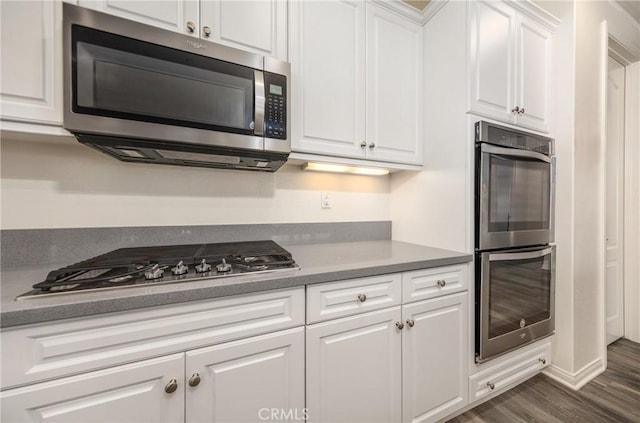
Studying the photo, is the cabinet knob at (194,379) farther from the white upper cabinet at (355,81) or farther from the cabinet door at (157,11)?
the cabinet door at (157,11)

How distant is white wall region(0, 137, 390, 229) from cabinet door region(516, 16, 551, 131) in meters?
1.23

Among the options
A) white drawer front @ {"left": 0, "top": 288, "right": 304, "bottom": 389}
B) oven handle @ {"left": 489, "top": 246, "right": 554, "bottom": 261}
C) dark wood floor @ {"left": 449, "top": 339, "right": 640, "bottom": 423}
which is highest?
oven handle @ {"left": 489, "top": 246, "right": 554, "bottom": 261}

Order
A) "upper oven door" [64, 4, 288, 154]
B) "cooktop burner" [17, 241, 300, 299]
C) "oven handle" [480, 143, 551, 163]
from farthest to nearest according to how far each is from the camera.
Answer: "oven handle" [480, 143, 551, 163] → "upper oven door" [64, 4, 288, 154] → "cooktop burner" [17, 241, 300, 299]

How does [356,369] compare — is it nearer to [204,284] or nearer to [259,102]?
[204,284]

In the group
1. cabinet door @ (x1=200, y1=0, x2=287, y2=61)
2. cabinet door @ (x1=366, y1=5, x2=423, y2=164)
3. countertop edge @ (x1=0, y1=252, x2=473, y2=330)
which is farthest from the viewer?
cabinet door @ (x1=366, y1=5, x2=423, y2=164)

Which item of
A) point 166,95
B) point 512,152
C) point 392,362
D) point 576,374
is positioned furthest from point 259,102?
point 576,374

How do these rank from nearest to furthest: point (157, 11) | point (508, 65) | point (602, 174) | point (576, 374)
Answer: point (157, 11), point (508, 65), point (576, 374), point (602, 174)

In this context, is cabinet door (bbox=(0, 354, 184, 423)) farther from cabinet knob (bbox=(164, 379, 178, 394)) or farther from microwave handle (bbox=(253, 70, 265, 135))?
microwave handle (bbox=(253, 70, 265, 135))

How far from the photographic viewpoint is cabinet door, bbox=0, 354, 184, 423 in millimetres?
648

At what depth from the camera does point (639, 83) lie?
7.05 feet

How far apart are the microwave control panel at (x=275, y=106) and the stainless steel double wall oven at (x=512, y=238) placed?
105 centimetres

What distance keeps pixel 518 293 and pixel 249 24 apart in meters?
2.08

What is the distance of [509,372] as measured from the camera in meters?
1.53

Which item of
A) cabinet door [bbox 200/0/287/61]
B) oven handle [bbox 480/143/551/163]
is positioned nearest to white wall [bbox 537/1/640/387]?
oven handle [bbox 480/143/551/163]
